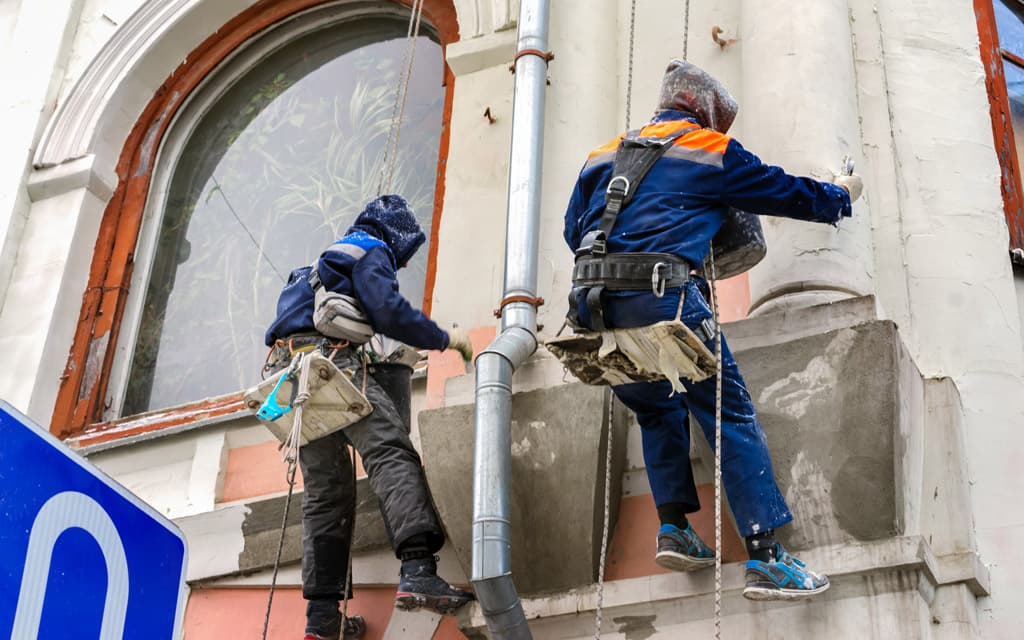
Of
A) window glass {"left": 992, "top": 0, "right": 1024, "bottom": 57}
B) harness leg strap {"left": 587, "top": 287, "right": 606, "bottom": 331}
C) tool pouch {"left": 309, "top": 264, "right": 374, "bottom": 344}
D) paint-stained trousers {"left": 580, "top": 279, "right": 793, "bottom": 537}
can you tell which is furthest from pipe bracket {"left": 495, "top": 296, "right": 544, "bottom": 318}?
window glass {"left": 992, "top": 0, "right": 1024, "bottom": 57}

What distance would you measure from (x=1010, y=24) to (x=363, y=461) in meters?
4.00

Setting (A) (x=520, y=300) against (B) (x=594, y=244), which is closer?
(B) (x=594, y=244)

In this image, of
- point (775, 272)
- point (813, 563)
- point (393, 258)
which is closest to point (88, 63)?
point (393, 258)

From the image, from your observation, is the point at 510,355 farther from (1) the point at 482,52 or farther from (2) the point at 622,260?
(1) the point at 482,52

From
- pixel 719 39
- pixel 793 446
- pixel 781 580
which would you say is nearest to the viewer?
pixel 781 580

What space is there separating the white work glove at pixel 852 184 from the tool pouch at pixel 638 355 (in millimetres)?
1057

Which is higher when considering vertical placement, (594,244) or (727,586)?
(594,244)

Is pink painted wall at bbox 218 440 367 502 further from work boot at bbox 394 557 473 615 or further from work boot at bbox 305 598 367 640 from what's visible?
work boot at bbox 394 557 473 615

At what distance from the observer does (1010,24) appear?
7598 millimetres

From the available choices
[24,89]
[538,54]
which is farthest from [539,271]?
[24,89]

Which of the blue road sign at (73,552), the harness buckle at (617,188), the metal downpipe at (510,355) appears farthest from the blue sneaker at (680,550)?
the blue road sign at (73,552)

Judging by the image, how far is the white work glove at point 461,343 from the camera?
20.4 ft

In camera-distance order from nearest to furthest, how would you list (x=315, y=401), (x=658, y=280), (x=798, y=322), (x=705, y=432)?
(x=658, y=280), (x=705, y=432), (x=798, y=322), (x=315, y=401)

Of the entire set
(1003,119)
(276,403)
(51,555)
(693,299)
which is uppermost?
(1003,119)
